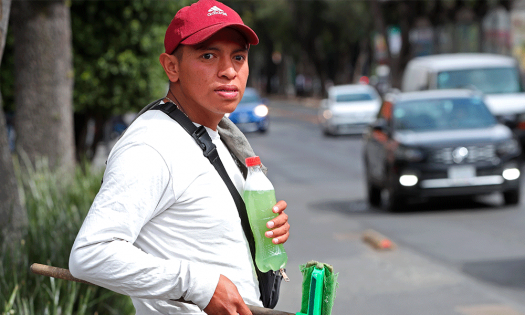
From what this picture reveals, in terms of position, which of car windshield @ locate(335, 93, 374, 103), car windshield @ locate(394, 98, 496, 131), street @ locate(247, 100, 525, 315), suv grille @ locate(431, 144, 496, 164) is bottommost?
street @ locate(247, 100, 525, 315)

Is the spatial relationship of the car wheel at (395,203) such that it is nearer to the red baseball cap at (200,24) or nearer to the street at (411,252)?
the street at (411,252)

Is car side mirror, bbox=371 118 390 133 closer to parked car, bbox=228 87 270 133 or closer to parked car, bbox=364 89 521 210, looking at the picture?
parked car, bbox=364 89 521 210

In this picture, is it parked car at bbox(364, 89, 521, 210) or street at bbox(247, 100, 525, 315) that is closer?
street at bbox(247, 100, 525, 315)

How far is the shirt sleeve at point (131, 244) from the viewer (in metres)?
2.20

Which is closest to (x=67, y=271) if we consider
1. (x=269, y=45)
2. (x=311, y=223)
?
(x=311, y=223)

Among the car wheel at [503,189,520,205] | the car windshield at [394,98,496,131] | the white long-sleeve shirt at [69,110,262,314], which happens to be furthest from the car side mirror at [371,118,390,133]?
the white long-sleeve shirt at [69,110,262,314]

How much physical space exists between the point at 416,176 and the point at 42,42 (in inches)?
219

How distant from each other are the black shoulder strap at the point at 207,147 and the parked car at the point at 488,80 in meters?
15.5

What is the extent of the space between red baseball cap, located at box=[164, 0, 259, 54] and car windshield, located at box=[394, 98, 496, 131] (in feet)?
34.7

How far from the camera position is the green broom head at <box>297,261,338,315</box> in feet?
7.70

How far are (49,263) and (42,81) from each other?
5.23m

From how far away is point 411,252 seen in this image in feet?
30.9

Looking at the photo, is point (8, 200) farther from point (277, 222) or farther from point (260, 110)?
point (260, 110)

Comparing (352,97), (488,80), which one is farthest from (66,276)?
(352,97)
